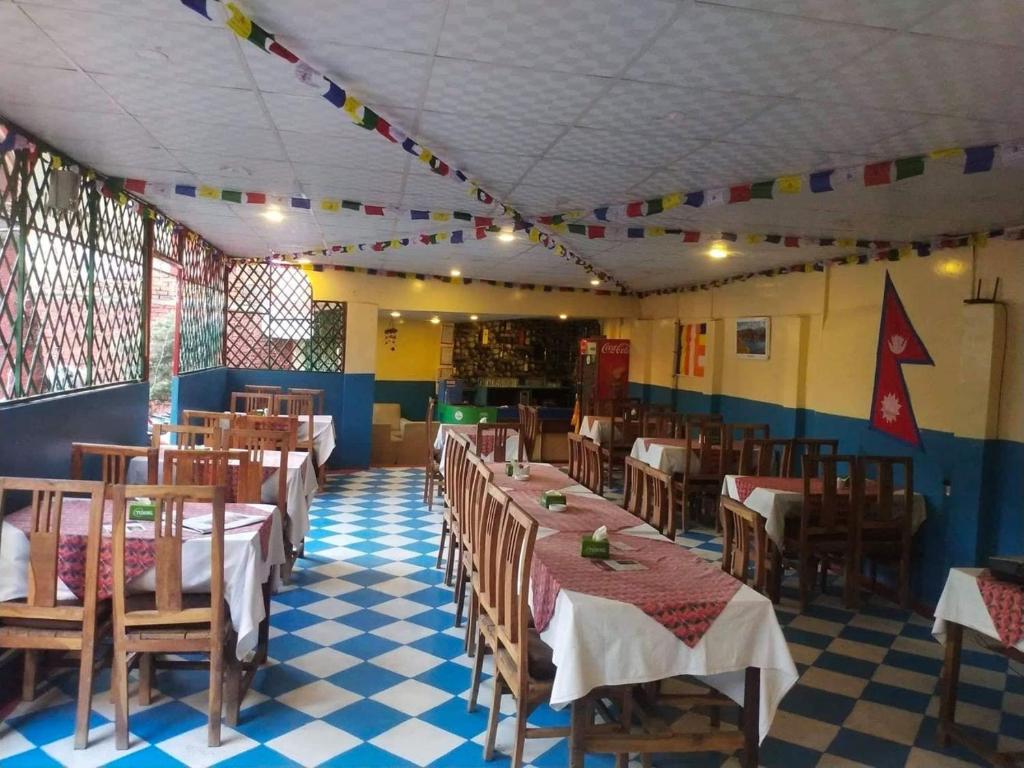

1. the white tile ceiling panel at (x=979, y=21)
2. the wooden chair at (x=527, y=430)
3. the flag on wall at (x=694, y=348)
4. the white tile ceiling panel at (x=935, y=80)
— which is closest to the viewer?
the white tile ceiling panel at (x=979, y=21)

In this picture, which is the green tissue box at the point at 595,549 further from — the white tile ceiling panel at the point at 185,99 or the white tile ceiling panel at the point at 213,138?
the white tile ceiling panel at the point at 213,138

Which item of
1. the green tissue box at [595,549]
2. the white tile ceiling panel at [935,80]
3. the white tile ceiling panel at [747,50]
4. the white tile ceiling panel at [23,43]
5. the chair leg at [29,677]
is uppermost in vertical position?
the white tile ceiling panel at [23,43]

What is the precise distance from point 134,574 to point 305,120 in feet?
5.99

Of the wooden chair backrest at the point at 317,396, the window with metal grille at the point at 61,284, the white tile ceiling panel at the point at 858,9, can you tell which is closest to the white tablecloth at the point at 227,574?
the window with metal grille at the point at 61,284

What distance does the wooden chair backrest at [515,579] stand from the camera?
91.6 inches

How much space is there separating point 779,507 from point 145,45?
3968 millimetres

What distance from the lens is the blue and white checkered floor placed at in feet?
8.52

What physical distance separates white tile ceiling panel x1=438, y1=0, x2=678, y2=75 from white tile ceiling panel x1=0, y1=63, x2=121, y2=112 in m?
1.43

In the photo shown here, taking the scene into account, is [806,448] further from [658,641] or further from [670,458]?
[658,641]

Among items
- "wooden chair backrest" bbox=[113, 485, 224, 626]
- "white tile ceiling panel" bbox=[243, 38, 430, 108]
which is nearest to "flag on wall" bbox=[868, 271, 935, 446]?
"white tile ceiling panel" bbox=[243, 38, 430, 108]

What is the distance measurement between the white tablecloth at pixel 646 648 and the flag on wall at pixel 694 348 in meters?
6.13

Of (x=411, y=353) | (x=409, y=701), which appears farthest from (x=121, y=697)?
(x=411, y=353)

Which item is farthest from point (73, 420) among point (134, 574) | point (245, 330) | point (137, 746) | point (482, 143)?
point (245, 330)

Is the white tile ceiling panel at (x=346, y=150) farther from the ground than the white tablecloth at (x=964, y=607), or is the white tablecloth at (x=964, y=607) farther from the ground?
the white tile ceiling panel at (x=346, y=150)
